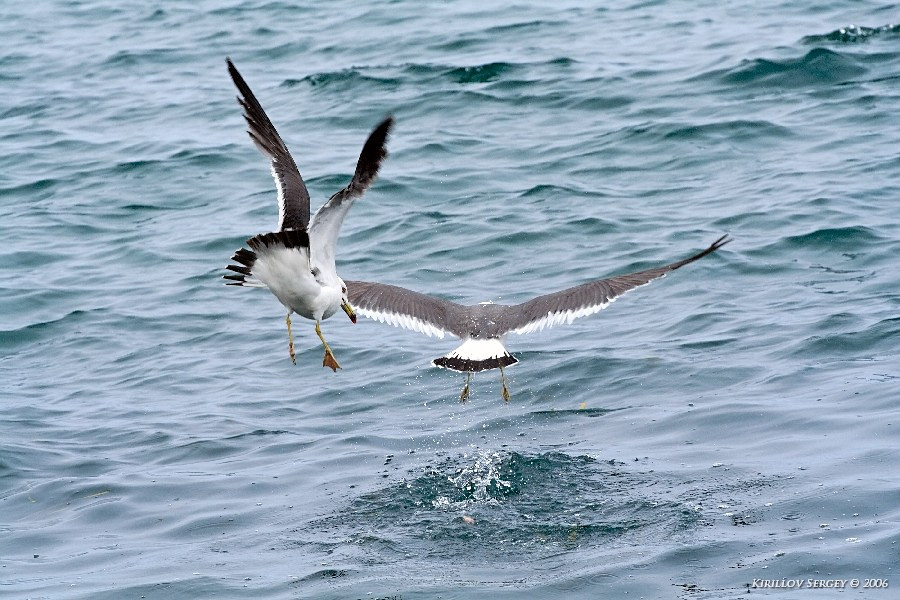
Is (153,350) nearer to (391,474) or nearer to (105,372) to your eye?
(105,372)

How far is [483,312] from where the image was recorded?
8.62 metres

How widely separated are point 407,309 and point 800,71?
9.03 meters

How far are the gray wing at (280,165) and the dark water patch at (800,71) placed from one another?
9.43 metres

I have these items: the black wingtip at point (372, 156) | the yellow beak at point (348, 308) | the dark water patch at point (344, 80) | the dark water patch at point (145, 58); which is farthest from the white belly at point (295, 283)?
the dark water patch at point (145, 58)

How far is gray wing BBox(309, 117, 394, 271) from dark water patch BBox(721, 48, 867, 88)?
978cm

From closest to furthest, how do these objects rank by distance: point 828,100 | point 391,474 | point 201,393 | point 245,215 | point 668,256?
point 391,474, point 201,393, point 668,256, point 245,215, point 828,100

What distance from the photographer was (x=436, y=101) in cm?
1678

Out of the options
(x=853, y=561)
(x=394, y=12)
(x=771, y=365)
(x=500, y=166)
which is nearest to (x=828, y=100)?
(x=500, y=166)

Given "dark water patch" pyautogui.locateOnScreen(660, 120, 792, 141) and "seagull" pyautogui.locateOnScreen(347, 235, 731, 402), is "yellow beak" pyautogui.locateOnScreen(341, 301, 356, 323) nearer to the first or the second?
"seagull" pyautogui.locateOnScreen(347, 235, 731, 402)

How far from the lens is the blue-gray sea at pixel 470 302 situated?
7125 mm

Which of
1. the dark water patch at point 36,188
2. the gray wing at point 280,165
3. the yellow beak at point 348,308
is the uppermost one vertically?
the gray wing at point 280,165

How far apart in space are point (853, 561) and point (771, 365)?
3.20m

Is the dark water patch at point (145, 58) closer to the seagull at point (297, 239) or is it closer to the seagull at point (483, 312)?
the seagull at point (483, 312)

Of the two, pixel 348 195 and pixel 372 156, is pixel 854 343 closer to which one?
pixel 372 156
